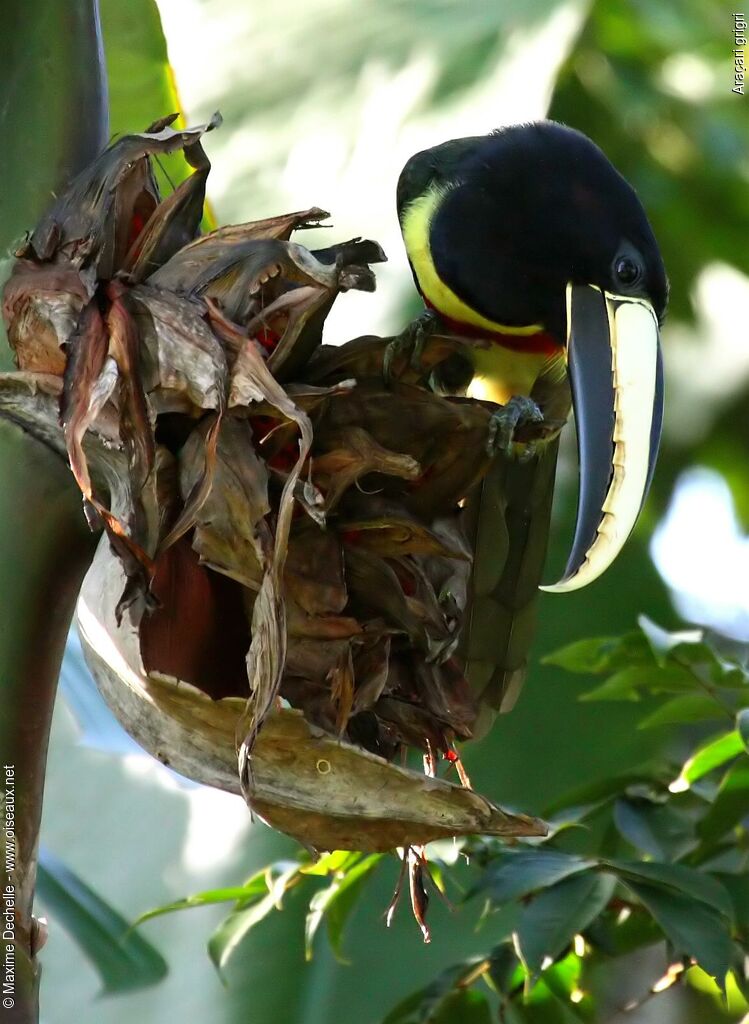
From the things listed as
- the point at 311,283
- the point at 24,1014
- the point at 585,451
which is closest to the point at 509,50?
the point at 585,451

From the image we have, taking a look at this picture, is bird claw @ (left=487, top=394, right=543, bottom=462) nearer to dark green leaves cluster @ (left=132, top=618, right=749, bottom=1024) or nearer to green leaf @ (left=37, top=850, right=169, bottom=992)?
dark green leaves cluster @ (left=132, top=618, right=749, bottom=1024)

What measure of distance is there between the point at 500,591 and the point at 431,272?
0.40 m

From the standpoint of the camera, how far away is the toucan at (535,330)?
778 millimetres

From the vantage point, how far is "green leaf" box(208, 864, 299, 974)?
819 millimetres

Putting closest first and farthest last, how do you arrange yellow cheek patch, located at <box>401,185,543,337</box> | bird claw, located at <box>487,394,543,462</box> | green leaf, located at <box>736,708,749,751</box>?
1. bird claw, located at <box>487,394,543,462</box>
2. green leaf, located at <box>736,708,749,751</box>
3. yellow cheek patch, located at <box>401,185,543,337</box>

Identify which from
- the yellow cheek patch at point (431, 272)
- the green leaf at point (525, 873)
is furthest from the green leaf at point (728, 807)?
the yellow cheek patch at point (431, 272)

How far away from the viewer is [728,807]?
2.83ft

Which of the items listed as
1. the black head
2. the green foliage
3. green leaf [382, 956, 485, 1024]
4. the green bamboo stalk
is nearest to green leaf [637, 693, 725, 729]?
green leaf [382, 956, 485, 1024]

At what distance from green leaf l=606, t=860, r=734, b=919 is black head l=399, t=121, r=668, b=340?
17.5 inches

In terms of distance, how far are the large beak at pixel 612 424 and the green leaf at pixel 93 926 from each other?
556 millimetres

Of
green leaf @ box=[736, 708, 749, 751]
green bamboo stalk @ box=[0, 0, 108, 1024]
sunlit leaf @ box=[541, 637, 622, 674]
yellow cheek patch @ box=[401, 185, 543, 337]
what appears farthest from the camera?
yellow cheek patch @ box=[401, 185, 543, 337]

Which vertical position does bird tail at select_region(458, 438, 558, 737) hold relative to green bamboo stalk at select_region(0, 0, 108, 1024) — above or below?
below

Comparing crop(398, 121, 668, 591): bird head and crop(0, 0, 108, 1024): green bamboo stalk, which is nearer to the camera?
crop(0, 0, 108, 1024): green bamboo stalk

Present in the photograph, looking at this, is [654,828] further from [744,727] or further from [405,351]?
[405,351]
